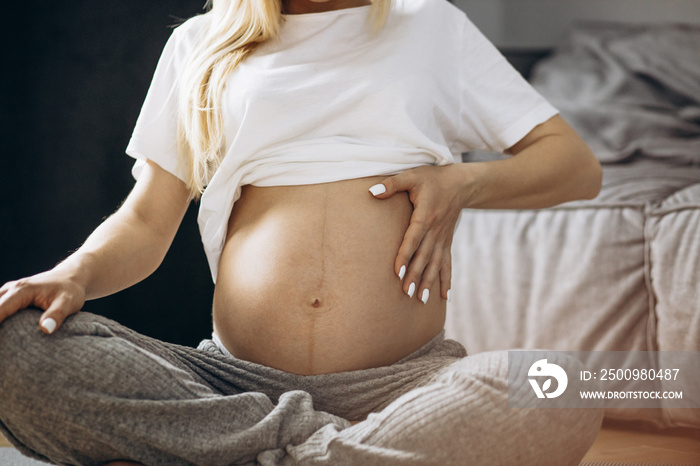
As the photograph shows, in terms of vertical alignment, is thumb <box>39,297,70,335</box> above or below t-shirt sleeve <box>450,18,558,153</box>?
below

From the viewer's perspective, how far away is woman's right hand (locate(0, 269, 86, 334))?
700 millimetres

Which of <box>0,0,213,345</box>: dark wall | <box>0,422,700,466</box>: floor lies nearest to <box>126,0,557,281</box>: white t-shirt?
<box>0,0,213,345</box>: dark wall

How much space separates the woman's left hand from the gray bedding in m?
1.09

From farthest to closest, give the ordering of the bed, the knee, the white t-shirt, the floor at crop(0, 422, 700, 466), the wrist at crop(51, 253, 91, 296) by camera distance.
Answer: the bed < the floor at crop(0, 422, 700, 466) < the white t-shirt < the wrist at crop(51, 253, 91, 296) < the knee

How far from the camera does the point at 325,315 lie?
829 mm

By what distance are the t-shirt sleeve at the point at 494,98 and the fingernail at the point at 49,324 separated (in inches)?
24.5

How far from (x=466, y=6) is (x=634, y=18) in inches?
25.8

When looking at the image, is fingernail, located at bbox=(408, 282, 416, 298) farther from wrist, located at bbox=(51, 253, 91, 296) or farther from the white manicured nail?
wrist, located at bbox=(51, 253, 91, 296)

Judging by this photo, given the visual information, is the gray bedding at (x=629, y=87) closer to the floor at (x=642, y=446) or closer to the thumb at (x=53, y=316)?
the floor at (x=642, y=446)

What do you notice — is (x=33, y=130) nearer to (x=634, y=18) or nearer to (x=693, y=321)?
(x=693, y=321)

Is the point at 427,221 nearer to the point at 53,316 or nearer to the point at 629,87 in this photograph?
the point at 53,316

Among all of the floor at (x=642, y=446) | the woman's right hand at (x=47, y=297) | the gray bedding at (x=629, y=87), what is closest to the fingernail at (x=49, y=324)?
the woman's right hand at (x=47, y=297)

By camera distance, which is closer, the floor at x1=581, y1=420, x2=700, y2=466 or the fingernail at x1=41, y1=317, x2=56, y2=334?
the fingernail at x1=41, y1=317, x2=56, y2=334

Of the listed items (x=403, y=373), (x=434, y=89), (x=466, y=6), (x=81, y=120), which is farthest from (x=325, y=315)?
(x=466, y=6)
